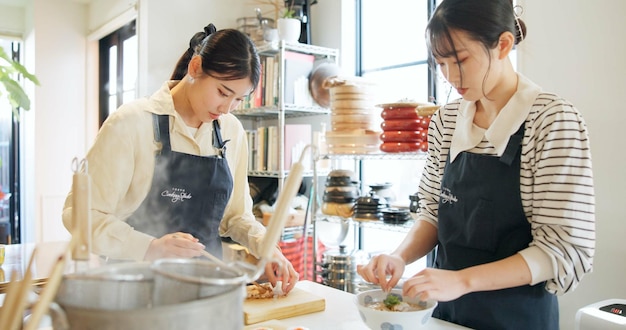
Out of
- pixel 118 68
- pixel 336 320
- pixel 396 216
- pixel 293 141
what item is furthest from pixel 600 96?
pixel 118 68

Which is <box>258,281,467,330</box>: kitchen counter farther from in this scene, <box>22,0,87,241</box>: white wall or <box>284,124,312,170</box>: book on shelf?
<box>22,0,87,241</box>: white wall

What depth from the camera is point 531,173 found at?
1354mm

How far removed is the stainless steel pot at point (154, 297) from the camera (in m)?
0.53

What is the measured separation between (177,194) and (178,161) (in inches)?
4.2

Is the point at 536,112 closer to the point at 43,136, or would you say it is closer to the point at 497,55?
the point at 497,55

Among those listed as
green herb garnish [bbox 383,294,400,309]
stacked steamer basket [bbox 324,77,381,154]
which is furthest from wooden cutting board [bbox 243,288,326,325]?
stacked steamer basket [bbox 324,77,381,154]

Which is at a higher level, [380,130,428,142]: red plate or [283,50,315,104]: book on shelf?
[283,50,315,104]: book on shelf

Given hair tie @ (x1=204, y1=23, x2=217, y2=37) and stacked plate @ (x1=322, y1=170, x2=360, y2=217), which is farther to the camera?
stacked plate @ (x1=322, y1=170, x2=360, y2=217)

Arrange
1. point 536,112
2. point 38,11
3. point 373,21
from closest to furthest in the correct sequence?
1. point 536,112
2. point 373,21
3. point 38,11

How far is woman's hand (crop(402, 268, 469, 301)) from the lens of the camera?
4.10 ft

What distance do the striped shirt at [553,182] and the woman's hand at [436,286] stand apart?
174mm

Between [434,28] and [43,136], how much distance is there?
5.26 m

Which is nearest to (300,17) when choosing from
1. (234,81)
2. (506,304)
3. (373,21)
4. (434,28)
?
(373,21)

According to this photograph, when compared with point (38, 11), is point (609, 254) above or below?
below
